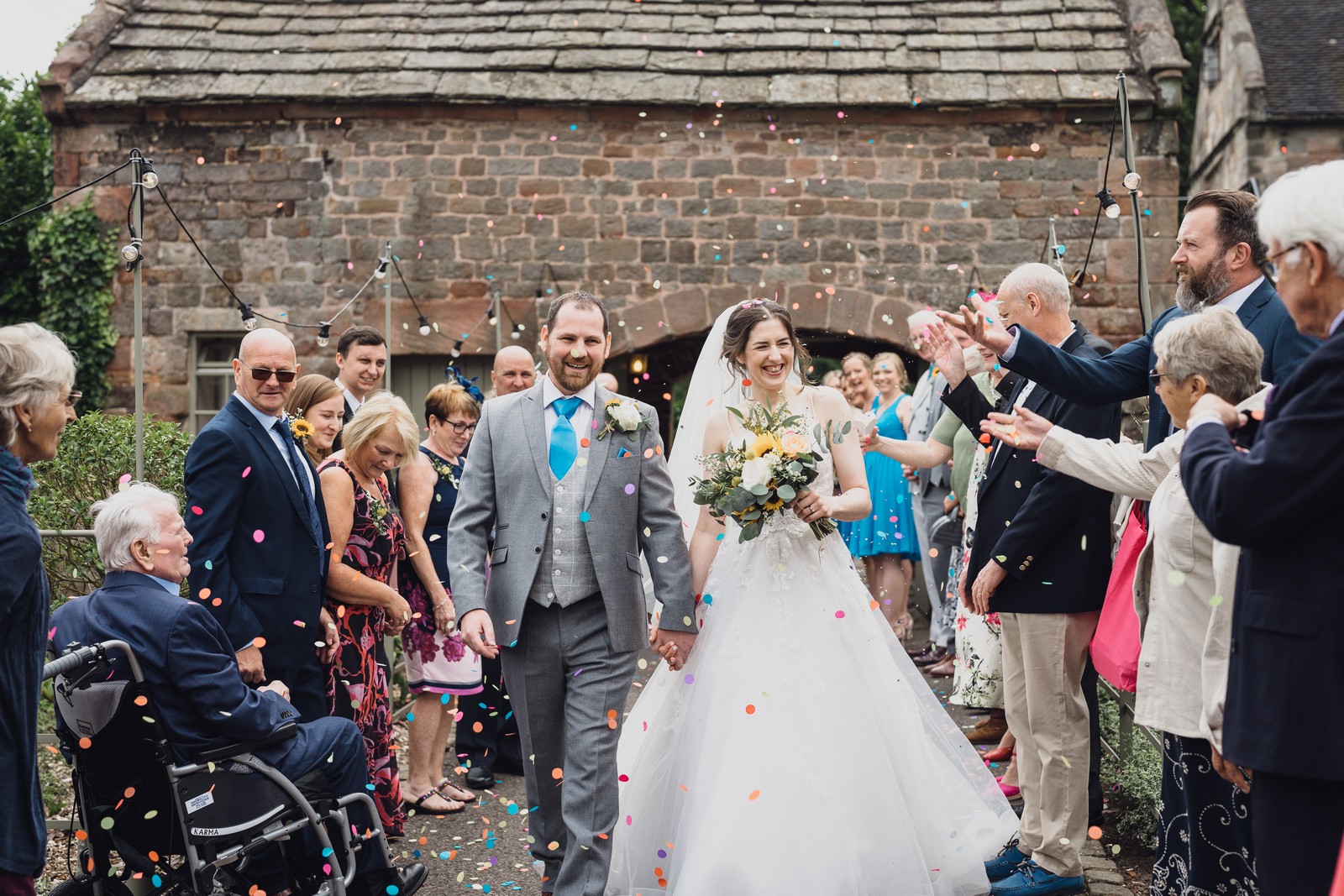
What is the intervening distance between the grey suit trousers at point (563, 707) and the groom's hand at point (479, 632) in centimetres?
17

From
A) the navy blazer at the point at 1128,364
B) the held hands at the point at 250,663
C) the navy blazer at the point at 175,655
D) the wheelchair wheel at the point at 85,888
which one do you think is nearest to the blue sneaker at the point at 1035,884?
the navy blazer at the point at 1128,364

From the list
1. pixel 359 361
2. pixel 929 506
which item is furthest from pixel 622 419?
pixel 929 506

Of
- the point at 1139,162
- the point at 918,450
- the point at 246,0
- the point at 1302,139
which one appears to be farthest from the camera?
the point at 1302,139

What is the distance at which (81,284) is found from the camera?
11.2 m

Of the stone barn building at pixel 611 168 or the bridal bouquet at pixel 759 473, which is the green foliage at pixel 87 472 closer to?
the bridal bouquet at pixel 759 473

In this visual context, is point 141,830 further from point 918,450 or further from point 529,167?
point 529,167

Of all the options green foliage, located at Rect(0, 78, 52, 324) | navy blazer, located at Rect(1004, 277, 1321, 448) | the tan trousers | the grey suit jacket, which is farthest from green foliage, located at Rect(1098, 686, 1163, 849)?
green foliage, located at Rect(0, 78, 52, 324)

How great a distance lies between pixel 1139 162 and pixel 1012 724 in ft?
25.4

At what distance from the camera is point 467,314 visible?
11.0 meters

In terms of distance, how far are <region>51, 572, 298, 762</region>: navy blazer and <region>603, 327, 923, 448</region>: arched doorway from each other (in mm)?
5593

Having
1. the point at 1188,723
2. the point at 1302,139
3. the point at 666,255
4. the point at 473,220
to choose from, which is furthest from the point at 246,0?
the point at 1302,139

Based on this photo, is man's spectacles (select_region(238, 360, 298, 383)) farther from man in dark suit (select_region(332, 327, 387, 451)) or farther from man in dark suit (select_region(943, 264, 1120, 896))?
man in dark suit (select_region(943, 264, 1120, 896))

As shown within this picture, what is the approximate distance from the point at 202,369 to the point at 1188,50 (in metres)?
22.1

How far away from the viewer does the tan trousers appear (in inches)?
159
